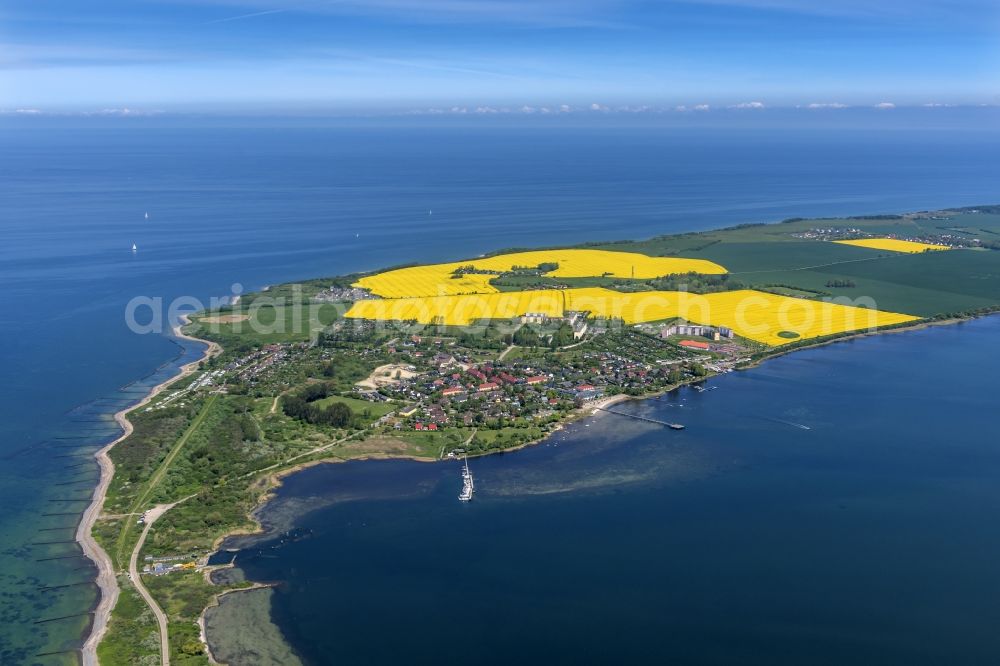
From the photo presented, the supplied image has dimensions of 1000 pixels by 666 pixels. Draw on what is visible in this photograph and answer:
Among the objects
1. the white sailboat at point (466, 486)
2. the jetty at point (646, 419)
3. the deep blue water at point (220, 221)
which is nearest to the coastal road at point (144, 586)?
the deep blue water at point (220, 221)

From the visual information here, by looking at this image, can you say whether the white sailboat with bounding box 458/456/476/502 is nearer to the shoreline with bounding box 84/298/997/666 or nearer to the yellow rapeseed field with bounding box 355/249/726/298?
the shoreline with bounding box 84/298/997/666

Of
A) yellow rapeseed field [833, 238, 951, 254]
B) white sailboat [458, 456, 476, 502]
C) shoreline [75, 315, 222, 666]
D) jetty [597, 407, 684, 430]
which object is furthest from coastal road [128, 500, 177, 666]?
yellow rapeseed field [833, 238, 951, 254]

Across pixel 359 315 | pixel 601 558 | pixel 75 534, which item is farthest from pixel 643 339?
pixel 75 534

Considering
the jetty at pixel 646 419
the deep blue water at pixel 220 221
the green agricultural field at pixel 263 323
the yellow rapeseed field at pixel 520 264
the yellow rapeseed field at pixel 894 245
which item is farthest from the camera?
the yellow rapeseed field at pixel 894 245

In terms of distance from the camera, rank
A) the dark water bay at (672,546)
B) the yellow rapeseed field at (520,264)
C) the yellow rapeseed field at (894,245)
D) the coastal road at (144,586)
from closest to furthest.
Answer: the coastal road at (144,586)
the dark water bay at (672,546)
the yellow rapeseed field at (520,264)
the yellow rapeseed field at (894,245)

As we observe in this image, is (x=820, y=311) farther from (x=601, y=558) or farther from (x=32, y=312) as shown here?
(x=32, y=312)

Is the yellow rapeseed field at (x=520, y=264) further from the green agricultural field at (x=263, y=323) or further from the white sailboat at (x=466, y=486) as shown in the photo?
the white sailboat at (x=466, y=486)
